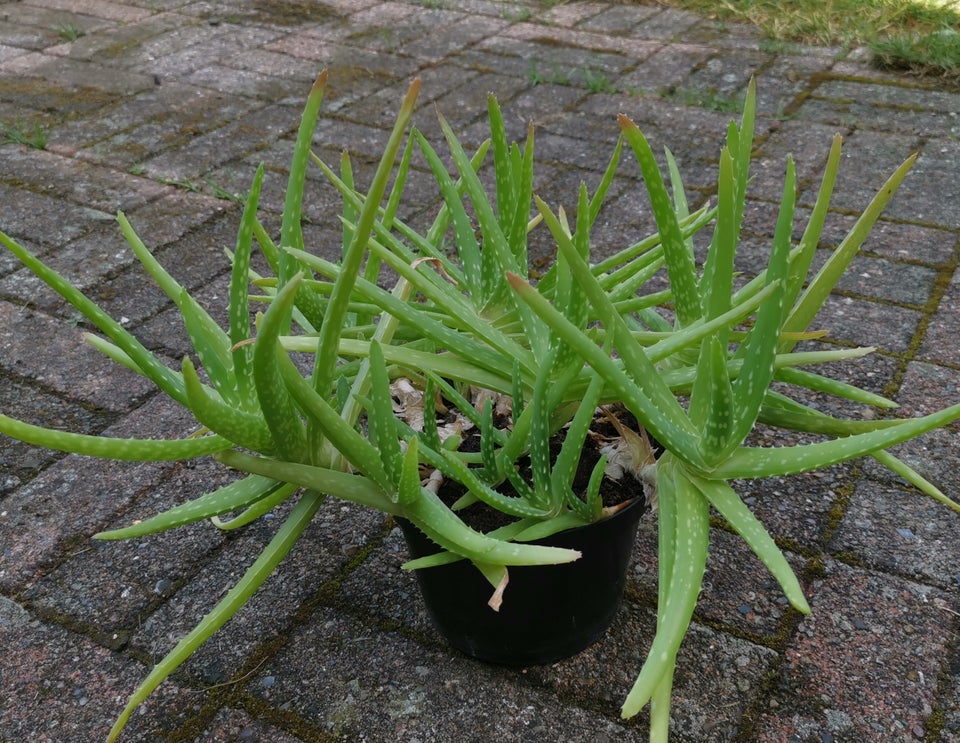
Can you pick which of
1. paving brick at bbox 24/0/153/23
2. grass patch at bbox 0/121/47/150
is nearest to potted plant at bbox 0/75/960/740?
grass patch at bbox 0/121/47/150

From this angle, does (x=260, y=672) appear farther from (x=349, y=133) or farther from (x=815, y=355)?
(x=349, y=133)

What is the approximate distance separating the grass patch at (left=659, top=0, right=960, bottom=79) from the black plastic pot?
304cm

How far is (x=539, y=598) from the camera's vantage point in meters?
1.26

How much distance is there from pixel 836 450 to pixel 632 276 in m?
0.44

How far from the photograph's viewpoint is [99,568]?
1614mm

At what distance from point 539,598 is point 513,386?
0.32m

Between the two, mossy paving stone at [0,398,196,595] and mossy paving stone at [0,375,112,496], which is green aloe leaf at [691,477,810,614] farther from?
mossy paving stone at [0,375,112,496]

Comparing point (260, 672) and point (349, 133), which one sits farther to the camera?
point (349, 133)

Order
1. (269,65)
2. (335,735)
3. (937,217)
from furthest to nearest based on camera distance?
(269,65) → (937,217) → (335,735)

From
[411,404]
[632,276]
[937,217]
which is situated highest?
[632,276]

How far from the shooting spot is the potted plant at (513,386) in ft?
3.08

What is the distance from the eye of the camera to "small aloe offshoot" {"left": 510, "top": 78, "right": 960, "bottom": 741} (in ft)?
3.02

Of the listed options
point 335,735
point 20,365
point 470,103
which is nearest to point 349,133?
point 470,103

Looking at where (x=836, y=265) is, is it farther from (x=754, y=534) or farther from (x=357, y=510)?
(x=357, y=510)
